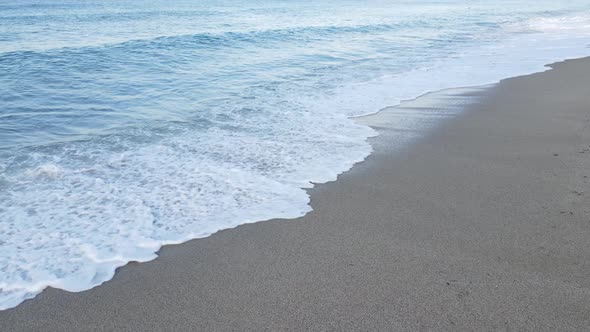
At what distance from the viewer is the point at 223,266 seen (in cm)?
334

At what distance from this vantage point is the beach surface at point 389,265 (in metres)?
2.76

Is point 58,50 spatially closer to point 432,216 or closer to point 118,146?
point 118,146

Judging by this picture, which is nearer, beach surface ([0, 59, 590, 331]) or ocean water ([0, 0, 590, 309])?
beach surface ([0, 59, 590, 331])

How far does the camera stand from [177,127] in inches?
268

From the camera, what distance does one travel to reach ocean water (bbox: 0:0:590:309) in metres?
3.82

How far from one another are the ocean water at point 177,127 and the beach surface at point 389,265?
0.27m

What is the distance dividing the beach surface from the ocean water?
0.27m

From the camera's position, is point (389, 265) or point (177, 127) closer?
point (389, 265)

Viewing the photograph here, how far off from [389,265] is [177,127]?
14.2 ft

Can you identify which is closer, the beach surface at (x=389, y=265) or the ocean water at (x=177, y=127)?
the beach surface at (x=389, y=265)

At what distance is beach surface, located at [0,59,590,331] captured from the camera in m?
2.76

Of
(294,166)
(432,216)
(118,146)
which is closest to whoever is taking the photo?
(432,216)

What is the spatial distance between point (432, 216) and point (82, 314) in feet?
8.36

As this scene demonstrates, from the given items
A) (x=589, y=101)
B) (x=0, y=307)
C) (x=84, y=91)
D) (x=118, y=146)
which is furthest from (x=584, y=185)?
(x=84, y=91)
